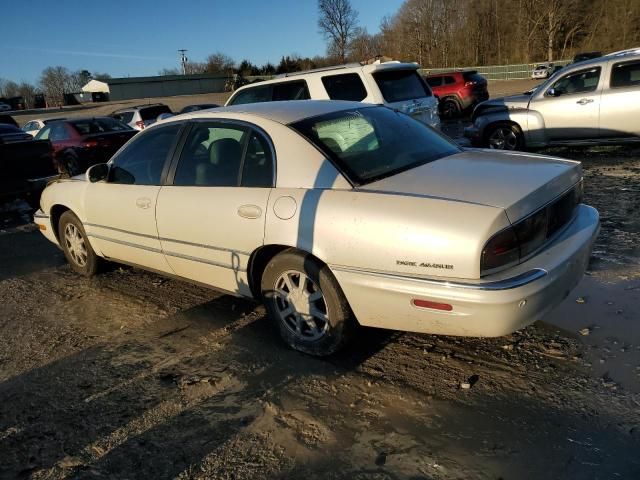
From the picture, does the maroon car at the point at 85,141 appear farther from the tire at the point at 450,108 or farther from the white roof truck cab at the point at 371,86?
the tire at the point at 450,108

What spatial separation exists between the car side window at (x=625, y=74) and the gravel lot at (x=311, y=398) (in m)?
5.75

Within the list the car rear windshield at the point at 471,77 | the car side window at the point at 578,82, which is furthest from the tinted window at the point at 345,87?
the car rear windshield at the point at 471,77

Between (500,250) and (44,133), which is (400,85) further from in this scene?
(44,133)

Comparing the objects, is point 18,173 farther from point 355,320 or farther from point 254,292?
point 355,320

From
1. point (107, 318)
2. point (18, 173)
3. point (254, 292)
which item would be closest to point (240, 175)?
point (254, 292)

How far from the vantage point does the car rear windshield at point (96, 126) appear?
42.2 ft

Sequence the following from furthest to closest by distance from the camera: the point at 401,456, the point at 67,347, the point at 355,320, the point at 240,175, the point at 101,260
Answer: the point at 101,260 → the point at 67,347 → the point at 240,175 → the point at 355,320 → the point at 401,456

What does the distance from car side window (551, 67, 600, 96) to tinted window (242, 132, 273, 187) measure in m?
7.76

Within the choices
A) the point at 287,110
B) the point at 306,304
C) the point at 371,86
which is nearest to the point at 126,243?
the point at 287,110

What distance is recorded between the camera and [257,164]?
360cm

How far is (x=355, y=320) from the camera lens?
3.25 metres

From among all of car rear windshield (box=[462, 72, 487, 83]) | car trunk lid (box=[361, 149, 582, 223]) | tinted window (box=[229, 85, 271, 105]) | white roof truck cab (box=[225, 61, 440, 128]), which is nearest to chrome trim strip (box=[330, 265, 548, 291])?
car trunk lid (box=[361, 149, 582, 223])

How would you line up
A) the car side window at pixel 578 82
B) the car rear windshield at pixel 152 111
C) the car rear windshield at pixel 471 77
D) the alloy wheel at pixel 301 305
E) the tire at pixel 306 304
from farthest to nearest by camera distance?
the car rear windshield at pixel 471 77
the car rear windshield at pixel 152 111
the car side window at pixel 578 82
the alloy wheel at pixel 301 305
the tire at pixel 306 304

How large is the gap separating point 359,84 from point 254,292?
5.99 meters
